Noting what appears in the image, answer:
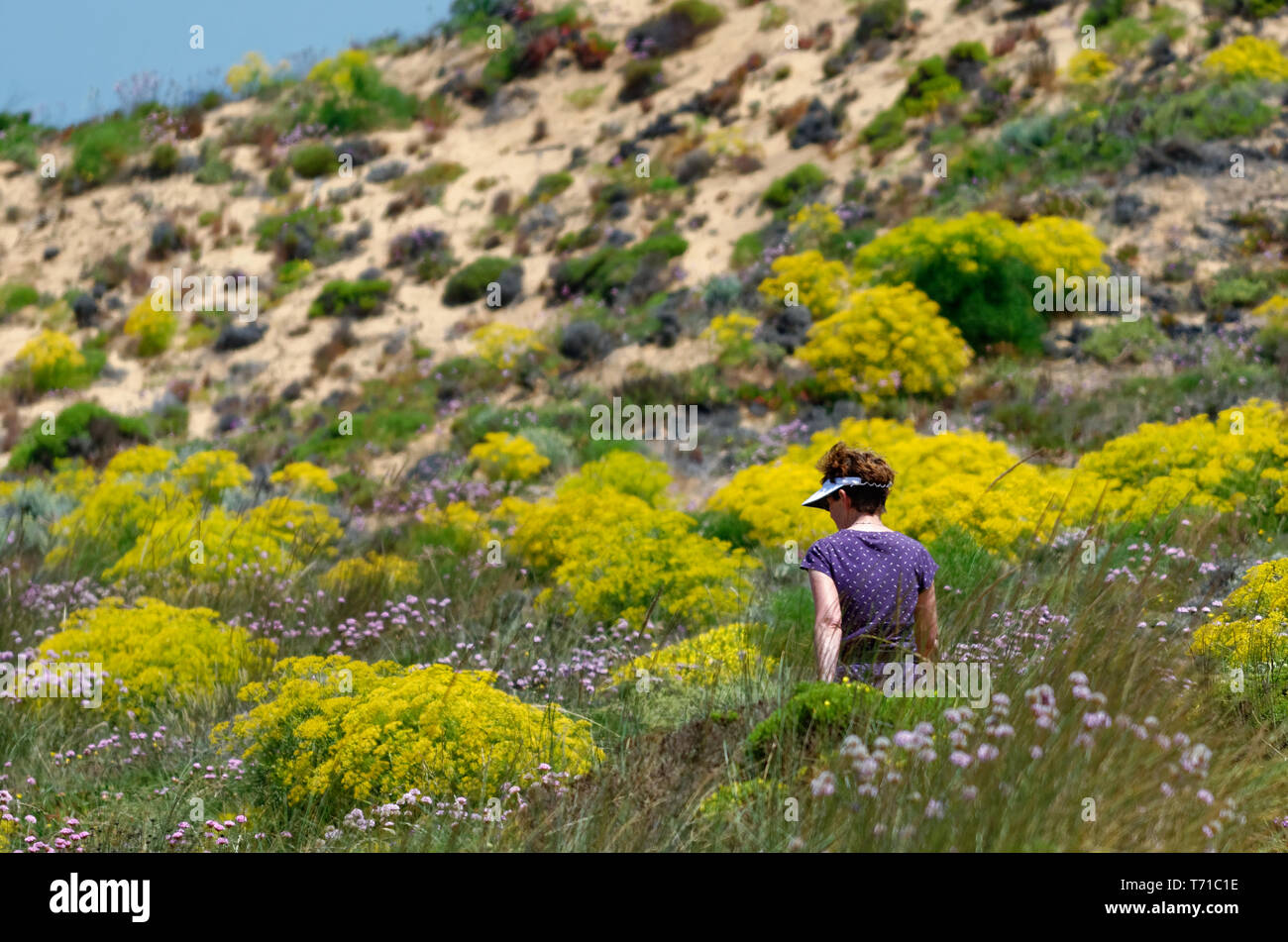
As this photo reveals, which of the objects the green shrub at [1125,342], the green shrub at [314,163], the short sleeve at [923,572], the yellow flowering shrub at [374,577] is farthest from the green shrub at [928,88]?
the short sleeve at [923,572]

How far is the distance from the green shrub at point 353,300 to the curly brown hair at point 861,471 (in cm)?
2314

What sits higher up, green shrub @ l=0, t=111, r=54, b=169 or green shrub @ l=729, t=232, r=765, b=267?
green shrub @ l=0, t=111, r=54, b=169

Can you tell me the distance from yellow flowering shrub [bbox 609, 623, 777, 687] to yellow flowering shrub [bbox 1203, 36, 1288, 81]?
65.4 feet

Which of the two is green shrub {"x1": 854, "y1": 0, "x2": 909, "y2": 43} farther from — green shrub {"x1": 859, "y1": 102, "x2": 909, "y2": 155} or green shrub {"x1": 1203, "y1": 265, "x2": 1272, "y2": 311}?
green shrub {"x1": 1203, "y1": 265, "x2": 1272, "y2": 311}

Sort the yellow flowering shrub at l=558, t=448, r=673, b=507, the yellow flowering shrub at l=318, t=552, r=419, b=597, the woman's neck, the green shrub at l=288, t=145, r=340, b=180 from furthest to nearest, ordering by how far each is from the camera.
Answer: the green shrub at l=288, t=145, r=340, b=180
the yellow flowering shrub at l=558, t=448, r=673, b=507
the yellow flowering shrub at l=318, t=552, r=419, b=597
the woman's neck

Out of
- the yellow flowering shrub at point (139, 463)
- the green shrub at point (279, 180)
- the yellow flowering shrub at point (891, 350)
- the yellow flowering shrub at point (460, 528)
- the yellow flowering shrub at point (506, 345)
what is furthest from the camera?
the green shrub at point (279, 180)

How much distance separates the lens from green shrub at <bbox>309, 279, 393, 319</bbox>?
2691cm

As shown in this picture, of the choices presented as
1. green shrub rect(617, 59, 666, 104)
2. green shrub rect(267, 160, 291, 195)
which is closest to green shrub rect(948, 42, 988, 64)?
green shrub rect(617, 59, 666, 104)

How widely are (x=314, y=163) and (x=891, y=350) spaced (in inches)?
839

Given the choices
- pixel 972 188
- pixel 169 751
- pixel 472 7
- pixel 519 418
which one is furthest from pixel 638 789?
pixel 472 7

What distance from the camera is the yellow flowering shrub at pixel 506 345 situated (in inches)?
866

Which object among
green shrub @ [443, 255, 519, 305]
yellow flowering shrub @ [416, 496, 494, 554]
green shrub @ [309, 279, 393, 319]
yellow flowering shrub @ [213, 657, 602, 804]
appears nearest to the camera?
yellow flowering shrub @ [213, 657, 602, 804]

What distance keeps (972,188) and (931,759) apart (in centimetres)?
1982

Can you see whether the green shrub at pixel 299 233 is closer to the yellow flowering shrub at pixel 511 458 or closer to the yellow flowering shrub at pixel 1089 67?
the yellow flowering shrub at pixel 511 458
